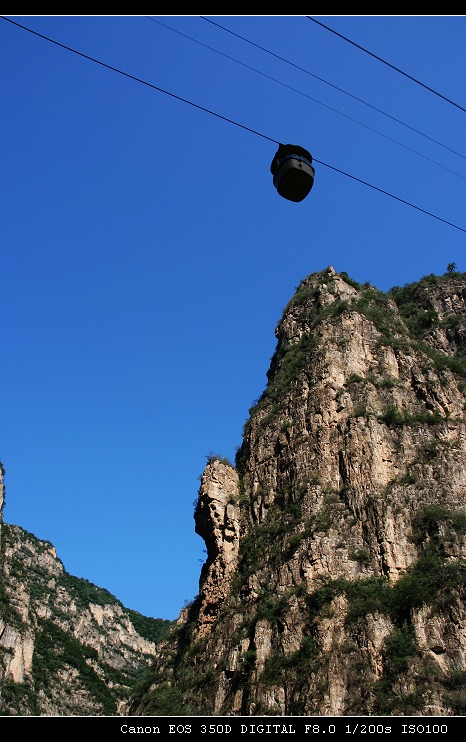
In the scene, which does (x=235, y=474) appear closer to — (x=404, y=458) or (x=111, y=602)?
(x=404, y=458)

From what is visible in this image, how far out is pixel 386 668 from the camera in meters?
19.8

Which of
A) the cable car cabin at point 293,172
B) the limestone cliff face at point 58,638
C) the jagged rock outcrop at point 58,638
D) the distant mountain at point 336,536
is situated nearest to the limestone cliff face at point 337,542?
the distant mountain at point 336,536

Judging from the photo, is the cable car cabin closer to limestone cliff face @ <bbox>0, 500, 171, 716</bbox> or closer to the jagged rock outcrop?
the jagged rock outcrop

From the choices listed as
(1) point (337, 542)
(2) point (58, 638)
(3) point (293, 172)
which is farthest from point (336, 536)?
(2) point (58, 638)

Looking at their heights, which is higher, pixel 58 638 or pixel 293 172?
pixel 58 638

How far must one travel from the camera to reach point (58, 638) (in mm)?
90562

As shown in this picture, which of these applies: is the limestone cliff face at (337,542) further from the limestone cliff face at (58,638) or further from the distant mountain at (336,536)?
the limestone cliff face at (58,638)

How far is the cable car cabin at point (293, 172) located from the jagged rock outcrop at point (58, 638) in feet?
157

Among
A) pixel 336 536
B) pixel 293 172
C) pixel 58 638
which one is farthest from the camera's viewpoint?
pixel 58 638

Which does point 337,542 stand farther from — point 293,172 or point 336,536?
point 293,172

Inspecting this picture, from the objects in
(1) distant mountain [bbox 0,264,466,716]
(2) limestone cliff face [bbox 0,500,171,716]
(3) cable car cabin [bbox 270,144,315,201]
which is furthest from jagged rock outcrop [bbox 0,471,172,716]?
(3) cable car cabin [bbox 270,144,315,201]

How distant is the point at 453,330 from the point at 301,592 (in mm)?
26669

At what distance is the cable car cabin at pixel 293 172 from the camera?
7930mm
